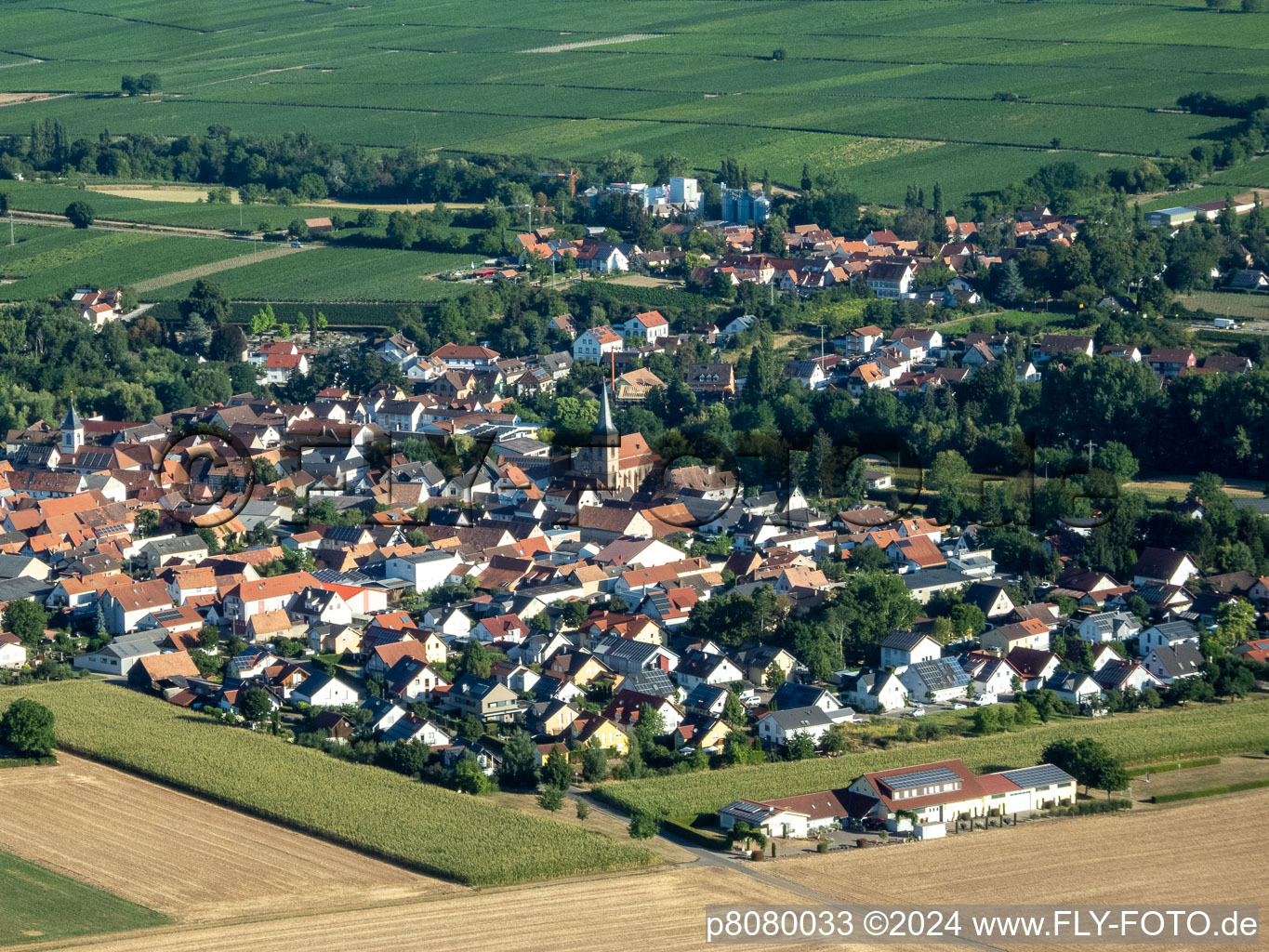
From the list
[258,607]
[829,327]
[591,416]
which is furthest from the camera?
[829,327]

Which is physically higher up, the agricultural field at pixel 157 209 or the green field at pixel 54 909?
the agricultural field at pixel 157 209

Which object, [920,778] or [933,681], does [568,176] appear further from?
[920,778]

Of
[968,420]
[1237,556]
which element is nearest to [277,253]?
[968,420]

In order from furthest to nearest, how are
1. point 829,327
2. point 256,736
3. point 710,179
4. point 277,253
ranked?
1. point 710,179
2. point 277,253
3. point 829,327
4. point 256,736

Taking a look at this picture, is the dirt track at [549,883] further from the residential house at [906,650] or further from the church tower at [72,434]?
the church tower at [72,434]

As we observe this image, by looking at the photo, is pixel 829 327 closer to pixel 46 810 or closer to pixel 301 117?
pixel 46 810

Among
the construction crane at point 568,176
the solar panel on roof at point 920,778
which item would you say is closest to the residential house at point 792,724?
the solar panel on roof at point 920,778
